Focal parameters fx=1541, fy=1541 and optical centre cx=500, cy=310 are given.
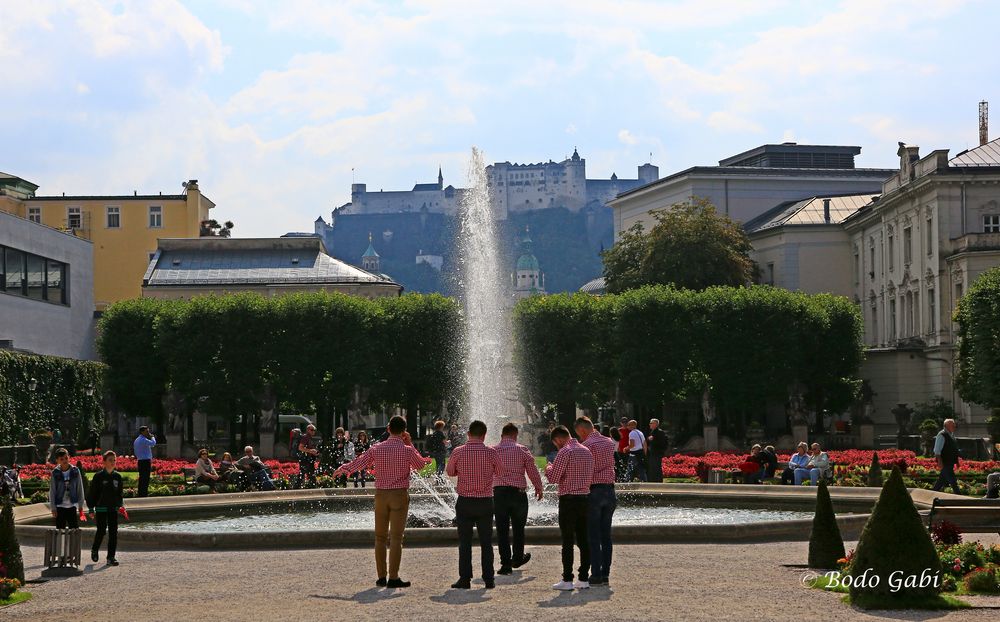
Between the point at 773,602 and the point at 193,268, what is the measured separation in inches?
3329

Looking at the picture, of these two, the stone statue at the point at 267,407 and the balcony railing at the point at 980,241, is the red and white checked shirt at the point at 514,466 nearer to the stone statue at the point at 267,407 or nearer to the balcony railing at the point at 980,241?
the stone statue at the point at 267,407

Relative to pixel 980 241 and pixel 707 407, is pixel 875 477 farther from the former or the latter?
pixel 980 241

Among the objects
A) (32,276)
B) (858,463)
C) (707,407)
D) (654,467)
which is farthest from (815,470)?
(32,276)

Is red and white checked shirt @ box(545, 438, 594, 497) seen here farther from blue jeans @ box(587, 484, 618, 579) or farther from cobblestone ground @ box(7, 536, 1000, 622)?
cobblestone ground @ box(7, 536, 1000, 622)

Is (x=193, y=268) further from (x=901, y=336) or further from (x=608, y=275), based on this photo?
(x=901, y=336)

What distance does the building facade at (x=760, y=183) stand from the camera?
360ft

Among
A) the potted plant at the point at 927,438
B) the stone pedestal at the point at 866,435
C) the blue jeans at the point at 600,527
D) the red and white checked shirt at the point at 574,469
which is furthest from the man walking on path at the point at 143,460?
the stone pedestal at the point at 866,435

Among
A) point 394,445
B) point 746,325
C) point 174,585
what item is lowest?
point 174,585

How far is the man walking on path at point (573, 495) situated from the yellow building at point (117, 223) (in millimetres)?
92660

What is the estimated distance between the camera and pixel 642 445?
36.2m

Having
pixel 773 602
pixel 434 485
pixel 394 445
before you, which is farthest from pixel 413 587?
pixel 434 485

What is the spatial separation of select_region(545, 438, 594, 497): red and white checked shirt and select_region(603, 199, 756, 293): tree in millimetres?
67020

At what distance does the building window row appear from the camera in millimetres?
58812

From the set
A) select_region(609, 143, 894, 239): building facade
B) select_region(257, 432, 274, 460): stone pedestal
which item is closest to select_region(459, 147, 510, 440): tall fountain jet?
select_region(257, 432, 274, 460): stone pedestal
